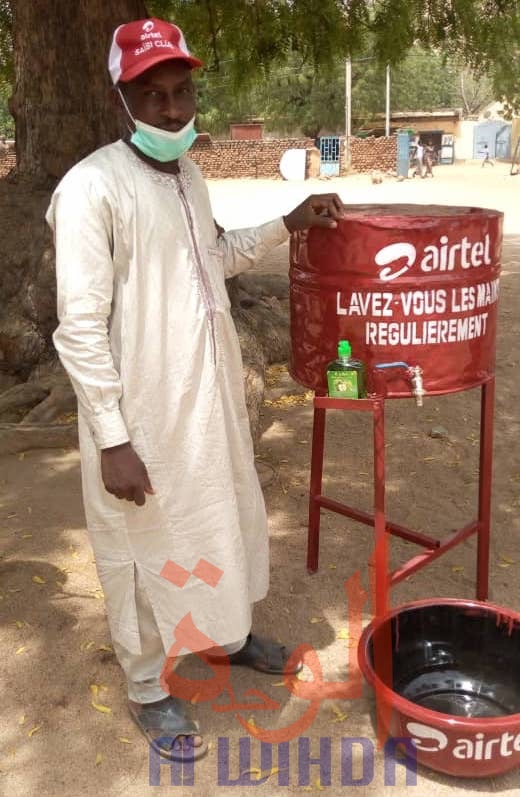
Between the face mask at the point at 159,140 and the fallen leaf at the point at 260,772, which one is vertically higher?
the face mask at the point at 159,140

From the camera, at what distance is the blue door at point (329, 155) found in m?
32.8

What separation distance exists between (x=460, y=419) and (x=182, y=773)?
3.49m

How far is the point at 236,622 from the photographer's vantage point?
258cm

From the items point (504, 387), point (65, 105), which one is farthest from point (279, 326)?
point (65, 105)

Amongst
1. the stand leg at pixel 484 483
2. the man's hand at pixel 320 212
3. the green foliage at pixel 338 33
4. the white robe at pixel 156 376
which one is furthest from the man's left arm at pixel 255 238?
the green foliage at pixel 338 33

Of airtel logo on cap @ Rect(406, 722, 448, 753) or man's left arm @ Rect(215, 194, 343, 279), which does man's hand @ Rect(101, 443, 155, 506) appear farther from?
airtel logo on cap @ Rect(406, 722, 448, 753)

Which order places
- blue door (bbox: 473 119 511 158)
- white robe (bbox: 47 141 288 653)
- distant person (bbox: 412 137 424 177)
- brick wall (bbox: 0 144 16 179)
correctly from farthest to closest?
blue door (bbox: 473 119 511 158) → distant person (bbox: 412 137 424 177) → brick wall (bbox: 0 144 16 179) → white robe (bbox: 47 141 288 653)

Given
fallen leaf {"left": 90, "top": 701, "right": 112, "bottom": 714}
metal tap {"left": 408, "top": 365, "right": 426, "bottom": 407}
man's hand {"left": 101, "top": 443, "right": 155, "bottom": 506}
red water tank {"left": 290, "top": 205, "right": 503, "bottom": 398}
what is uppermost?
red water tank {"left": 290, "top": 205, "right": 503, "bottom": 398}

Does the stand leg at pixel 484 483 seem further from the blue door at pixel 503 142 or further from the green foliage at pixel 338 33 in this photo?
the blue door at pixel 503 142

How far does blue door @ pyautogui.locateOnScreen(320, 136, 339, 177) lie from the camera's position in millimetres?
32844

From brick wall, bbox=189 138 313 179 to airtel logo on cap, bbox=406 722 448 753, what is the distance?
31.5 meters

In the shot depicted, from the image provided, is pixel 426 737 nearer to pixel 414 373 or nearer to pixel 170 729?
pixel 170 729

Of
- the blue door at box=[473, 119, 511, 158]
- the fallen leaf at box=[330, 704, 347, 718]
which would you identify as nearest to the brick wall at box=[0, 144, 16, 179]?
the blue door at box=[473, 119, 511, 158]

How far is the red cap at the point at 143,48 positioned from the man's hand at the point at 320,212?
23.6 inches
